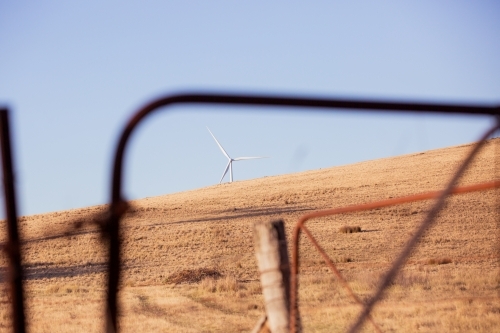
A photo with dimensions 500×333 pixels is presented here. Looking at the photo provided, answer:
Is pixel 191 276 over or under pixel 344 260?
under

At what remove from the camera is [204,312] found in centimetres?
1264

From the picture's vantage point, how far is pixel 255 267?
72.0ft

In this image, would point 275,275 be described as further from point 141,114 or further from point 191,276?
point 191,276

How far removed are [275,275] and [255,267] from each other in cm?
1886

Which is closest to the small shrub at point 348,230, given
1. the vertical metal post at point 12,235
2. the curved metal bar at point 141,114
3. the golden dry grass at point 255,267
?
the golden dry grass at point 255,267

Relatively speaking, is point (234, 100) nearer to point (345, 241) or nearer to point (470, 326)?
point (470, 326)

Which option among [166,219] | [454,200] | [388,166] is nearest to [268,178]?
[388,166]

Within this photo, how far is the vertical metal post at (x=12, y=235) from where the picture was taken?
2.03 m

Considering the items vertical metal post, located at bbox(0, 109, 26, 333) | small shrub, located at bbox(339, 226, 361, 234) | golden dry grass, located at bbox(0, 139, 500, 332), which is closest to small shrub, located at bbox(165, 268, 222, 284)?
golden dry grass, located at bbox(0, 139, 500, 332)

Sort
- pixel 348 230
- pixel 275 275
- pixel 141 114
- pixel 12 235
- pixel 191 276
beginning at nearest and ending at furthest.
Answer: pixel 141 114 → pixel 12 235 → pixel 275 275 → pixel 191 276 → pixel 348 230

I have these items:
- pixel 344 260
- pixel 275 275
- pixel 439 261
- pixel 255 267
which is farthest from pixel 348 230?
pixel 275 275

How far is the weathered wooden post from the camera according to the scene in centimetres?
331

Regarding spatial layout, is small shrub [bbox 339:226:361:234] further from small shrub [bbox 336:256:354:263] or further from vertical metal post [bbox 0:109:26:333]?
vertical metal post [bbox 0:109:26:333]

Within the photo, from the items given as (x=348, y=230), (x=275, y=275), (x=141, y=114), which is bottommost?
(x=275, y=275)
